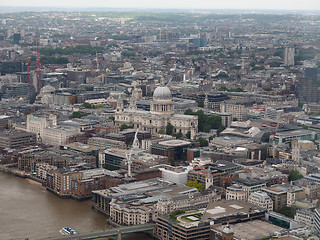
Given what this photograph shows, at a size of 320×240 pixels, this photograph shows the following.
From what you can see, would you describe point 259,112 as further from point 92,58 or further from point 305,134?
point 92,58

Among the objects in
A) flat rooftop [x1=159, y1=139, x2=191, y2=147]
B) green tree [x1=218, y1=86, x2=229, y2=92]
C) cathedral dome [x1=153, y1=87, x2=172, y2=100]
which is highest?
cathedral dome [x1=153, y1=87, x2=172, y2=100]

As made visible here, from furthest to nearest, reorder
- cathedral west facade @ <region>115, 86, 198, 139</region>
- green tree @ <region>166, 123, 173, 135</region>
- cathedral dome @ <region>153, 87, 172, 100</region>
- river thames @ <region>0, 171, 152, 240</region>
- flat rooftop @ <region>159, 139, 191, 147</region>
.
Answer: cathedral dome @ <region>153, 87, 172, 100</region>
cathedral west facade @ <region>115, 86, 198, 139</region>
green tree @ <region>166, 123, 173, 135</region>
flat rooftop @ <region>159, 139, 191, 147</region>
river thames @ <region>0, 171, 152, 240</region>

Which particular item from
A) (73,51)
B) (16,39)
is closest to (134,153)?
(73,51)

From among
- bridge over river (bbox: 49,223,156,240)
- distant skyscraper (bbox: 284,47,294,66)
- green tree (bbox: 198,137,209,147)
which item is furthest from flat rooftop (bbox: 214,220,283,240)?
distant skyscraper (bbox: 284,47,294,66)

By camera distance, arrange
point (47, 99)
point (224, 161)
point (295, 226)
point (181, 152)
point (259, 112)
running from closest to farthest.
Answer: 1. point (295, 226)
2. point (224, 161)
3. point (181, 152)
4. point (259, 112)
5. point (47, 99)

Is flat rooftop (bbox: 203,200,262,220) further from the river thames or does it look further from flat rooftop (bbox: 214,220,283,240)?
the river thames

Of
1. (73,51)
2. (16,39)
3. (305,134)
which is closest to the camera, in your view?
(305,134)

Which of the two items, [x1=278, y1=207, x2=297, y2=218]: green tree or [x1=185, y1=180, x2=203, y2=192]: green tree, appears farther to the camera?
[x1=185, y1=180, x2=203, y2=192]: green tree
